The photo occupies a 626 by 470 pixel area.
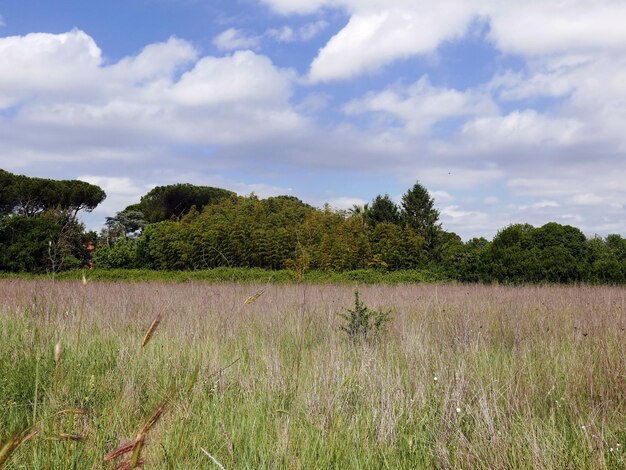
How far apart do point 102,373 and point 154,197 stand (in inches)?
1135

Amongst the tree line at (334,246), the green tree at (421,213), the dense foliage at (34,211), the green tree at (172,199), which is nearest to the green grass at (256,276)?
the tree line at (334,246)

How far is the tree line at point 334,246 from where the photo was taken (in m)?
13.8

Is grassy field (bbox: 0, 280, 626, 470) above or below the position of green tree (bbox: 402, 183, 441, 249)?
below

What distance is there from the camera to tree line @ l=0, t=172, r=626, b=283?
13.8m

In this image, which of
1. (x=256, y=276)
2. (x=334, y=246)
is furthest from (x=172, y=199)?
(x=256, y=276)

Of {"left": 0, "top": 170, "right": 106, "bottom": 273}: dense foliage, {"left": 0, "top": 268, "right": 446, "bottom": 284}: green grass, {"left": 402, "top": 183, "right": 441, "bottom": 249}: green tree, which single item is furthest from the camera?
{"left": 402, "top": 183, "right": 441, "bottom": 249}: green tree

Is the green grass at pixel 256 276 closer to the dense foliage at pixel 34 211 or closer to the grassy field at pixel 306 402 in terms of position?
the dense foliage at pixel 34 211

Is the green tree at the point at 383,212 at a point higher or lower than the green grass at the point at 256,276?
higher

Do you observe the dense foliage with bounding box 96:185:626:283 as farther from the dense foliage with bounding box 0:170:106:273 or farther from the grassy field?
the grassy field

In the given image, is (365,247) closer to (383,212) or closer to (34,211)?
(383,212)

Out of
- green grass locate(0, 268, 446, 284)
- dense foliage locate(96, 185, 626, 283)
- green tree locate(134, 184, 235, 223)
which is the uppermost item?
green tree locate(134, 184, 235, 223)

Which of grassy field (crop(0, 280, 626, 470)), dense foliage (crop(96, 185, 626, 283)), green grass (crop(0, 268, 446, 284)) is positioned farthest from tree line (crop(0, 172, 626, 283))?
grassy field (crop(0, 280, 626, 470))

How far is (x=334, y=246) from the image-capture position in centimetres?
1675

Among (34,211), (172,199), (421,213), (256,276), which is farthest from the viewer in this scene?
(172,199)
